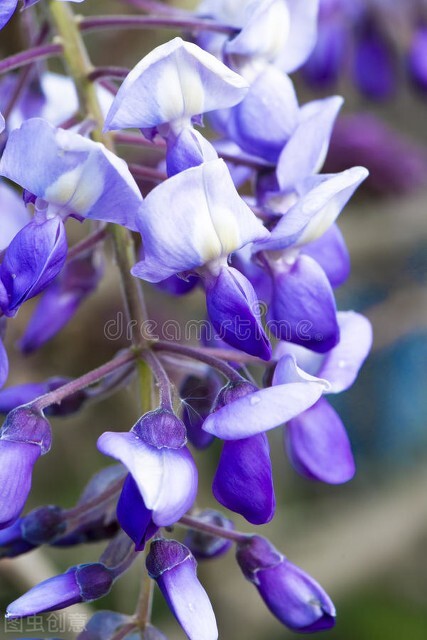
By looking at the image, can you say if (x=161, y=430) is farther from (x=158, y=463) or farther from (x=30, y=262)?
(x=30, y=262)

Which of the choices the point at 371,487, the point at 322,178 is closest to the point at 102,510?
the point at 322,178

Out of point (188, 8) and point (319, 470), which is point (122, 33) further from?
point (319, 470)

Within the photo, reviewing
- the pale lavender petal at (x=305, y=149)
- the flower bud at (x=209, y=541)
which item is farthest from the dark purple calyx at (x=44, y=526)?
the pale lavender petal at (x=305, y=149)

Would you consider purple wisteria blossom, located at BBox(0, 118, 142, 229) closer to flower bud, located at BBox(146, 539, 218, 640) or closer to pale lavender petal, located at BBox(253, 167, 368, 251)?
pale lavender petal, located at BBox(253, 167, 368, 251)

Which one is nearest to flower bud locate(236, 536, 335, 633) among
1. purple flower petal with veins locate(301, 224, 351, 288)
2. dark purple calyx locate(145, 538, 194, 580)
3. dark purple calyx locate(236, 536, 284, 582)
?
dark purple calyx locate(236, 536, 284, 582)

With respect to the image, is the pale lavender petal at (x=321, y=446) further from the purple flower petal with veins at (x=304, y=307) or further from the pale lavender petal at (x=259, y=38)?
the pale lavender petal at (x=259, y=38)
